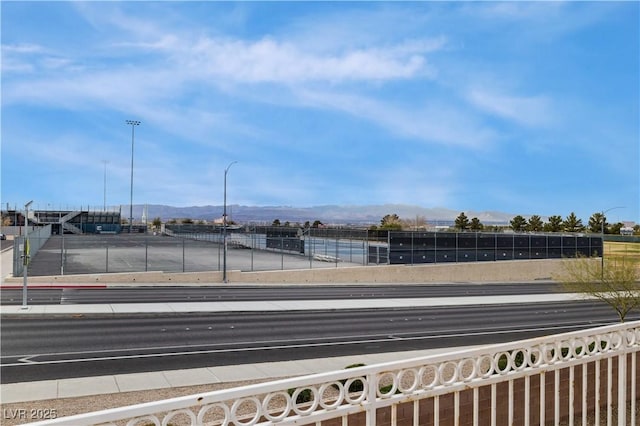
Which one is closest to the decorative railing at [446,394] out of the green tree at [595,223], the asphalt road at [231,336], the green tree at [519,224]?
the asphalt road at [231,336]

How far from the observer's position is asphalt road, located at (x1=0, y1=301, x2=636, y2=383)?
1518 centimetres

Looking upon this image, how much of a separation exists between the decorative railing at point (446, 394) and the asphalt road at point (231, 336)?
9564 millimetres

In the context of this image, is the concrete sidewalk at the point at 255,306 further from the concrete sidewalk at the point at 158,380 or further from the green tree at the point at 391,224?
the green tree at the point at 391,224

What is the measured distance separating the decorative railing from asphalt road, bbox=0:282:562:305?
2444 centimetres

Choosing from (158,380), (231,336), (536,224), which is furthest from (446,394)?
(536,224)

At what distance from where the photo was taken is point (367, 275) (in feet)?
157

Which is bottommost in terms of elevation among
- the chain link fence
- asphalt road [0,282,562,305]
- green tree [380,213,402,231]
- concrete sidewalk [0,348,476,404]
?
asphalt road [0,282,562,305]

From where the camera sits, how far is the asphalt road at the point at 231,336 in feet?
49.8

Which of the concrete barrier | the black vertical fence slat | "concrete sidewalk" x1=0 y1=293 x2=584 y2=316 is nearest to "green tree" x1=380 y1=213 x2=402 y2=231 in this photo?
the black vertical fence slat

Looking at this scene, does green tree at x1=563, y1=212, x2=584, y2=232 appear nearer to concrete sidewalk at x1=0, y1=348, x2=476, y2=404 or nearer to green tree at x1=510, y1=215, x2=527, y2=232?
green tree at x1=510, y1=215, x2=527, y2=232

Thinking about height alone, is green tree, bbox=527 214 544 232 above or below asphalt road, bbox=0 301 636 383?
above

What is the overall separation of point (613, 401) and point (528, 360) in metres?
3.13

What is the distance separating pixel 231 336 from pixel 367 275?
96.4 feet

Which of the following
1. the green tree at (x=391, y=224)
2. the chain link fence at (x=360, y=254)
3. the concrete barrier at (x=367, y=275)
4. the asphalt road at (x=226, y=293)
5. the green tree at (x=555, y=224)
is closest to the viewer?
the asphalt road at (x=226, y=293)
